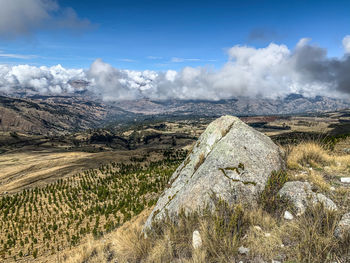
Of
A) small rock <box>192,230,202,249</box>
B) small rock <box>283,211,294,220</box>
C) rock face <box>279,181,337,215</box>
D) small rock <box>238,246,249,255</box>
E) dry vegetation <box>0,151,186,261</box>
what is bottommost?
dry vegetation <box>0,151,186,261</box>

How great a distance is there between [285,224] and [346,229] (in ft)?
4.55

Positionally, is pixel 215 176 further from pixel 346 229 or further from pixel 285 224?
pixel 346 229

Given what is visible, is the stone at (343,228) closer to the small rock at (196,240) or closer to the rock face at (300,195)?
the rock face at (300,195)

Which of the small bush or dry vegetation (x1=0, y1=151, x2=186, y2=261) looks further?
dry vegetation (x1=0, y1=151, x2=186, y2=261)

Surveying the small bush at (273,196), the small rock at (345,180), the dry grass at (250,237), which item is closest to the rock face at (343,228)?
the dry grass at (250,237)

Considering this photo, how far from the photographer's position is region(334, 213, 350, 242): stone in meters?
3.89

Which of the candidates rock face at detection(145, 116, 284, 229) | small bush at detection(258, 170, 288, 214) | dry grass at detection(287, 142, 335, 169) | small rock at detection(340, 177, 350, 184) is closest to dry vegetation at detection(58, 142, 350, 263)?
small bush at detection(258, 170, 288, 214)

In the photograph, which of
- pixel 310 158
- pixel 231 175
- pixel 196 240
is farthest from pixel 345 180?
pixel 196 240

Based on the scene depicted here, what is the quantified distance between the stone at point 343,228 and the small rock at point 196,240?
307 cm

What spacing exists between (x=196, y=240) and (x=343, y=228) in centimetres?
335

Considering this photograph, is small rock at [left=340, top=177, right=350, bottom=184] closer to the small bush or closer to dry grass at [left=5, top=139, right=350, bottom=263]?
dry grass at [left=5, top=139, right=350, bottom=263]

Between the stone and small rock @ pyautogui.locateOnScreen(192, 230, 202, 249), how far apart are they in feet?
10.1

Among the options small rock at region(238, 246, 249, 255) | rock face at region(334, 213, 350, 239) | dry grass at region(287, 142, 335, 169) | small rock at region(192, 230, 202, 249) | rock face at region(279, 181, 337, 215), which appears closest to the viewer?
rock face at region(334, 213, 350, 239)

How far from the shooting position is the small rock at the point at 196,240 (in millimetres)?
5020
